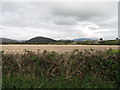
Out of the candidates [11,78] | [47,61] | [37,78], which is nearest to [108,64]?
[47,61]

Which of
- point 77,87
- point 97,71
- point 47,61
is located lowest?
point 77,87

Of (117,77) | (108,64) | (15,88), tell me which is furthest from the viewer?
(108,64)

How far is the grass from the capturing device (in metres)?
5.37

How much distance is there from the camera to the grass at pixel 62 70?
5367mm

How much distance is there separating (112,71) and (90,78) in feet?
3.37

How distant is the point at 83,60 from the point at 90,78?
998 mm

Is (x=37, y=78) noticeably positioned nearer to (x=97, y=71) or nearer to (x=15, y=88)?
(x=15, y=88)

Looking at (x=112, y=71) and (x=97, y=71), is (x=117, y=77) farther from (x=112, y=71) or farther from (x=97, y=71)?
(x=97, y=71)

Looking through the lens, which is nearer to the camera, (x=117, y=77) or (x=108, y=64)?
(x=117, y=77)

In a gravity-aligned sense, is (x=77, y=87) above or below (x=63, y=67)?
below

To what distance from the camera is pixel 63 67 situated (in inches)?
244

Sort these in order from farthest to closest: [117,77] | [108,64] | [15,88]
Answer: [108,64] → [117,77] → [15,88]

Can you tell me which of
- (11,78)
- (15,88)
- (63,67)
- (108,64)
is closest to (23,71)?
(11,78)

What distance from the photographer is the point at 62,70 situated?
611cm
